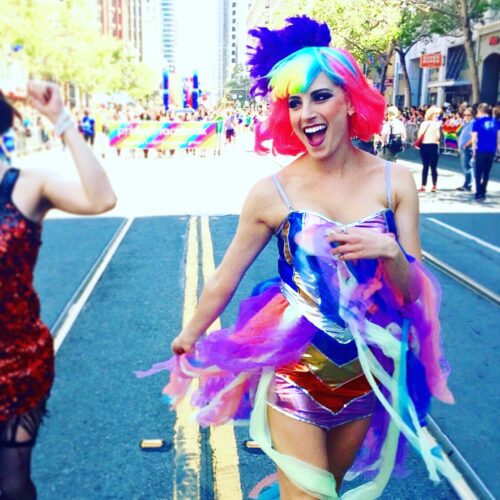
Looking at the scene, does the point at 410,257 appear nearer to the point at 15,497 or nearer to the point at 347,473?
the point at 347,473

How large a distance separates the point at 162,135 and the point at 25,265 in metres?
25.9

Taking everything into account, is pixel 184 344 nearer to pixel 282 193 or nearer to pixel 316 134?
pixel 282 193

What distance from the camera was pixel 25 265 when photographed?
2.16 meters

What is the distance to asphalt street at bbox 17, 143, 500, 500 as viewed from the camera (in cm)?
358

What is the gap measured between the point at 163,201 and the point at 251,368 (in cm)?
1157

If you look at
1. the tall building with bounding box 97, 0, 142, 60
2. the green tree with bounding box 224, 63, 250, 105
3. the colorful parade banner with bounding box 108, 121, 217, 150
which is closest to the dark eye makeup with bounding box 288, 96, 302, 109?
the green tree with bounding box 224, 63, 250, 105

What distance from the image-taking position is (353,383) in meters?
2.55

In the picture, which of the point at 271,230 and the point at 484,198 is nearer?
the point at 271,230

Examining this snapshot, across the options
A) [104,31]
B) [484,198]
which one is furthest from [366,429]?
[104,31]

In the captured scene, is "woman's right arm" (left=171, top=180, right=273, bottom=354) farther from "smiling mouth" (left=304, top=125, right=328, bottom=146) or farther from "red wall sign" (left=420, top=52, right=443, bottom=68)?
"red wall sign" (left=420, top=52, right=443, bottom=68)

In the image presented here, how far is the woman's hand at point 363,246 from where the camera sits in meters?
2.23

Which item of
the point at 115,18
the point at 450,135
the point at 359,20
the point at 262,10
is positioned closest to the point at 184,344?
the point at 359,20

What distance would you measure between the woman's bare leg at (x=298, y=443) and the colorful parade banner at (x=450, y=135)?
27.1 metres

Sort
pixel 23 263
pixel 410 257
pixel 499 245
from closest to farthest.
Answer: pixel 23 263 → pixel 410 257 → pixel 499 245
